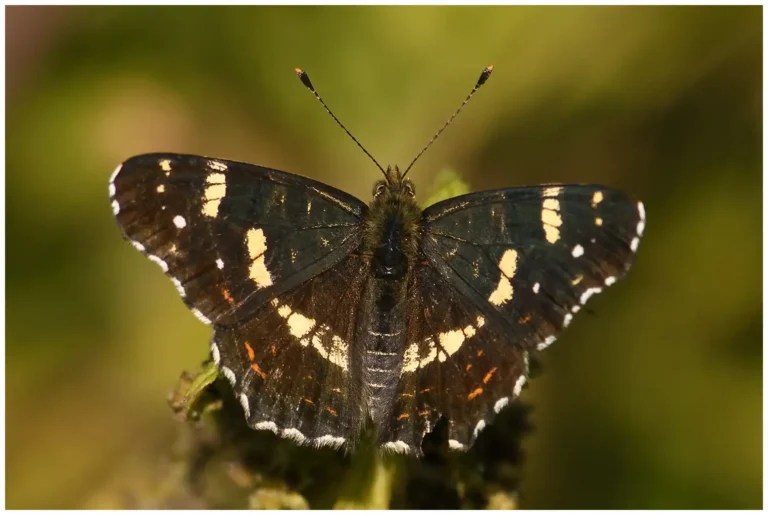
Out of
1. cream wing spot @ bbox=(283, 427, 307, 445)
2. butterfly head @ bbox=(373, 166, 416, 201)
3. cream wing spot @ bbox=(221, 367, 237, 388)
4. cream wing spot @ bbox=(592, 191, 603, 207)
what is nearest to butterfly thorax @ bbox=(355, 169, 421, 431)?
butterfly head @ bbox=(373, 166, 416, 201)

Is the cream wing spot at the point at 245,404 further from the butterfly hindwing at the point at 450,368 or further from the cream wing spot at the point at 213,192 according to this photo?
the cream wing spot at the point at 213,192

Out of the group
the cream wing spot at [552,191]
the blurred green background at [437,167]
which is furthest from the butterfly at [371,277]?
the blurred green background at [437,167]

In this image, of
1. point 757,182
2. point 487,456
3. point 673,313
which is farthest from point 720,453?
point 487,456

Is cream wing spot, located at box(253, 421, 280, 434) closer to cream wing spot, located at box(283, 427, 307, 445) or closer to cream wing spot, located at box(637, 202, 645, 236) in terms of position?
cream wing spot, located at box(283, 427, 307, 445)

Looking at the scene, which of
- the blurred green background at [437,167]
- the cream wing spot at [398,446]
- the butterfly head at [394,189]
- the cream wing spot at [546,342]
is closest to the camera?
the cream wing spot at [398,446]

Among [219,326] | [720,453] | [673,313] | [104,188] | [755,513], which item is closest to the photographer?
[219,326]

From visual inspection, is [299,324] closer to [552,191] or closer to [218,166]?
[218,166]

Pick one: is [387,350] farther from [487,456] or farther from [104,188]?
[104,188]

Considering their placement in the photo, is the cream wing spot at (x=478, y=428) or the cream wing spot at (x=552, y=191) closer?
the cream wing spot at (x=478, y=428)
